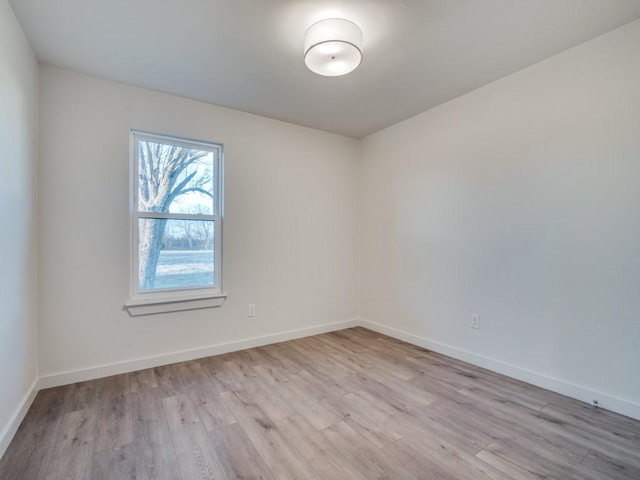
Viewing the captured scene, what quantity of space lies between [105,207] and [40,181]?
0.43 meters

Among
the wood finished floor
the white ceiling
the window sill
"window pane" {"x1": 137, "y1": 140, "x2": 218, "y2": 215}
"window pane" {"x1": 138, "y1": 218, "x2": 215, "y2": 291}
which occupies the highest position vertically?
the white ceiling

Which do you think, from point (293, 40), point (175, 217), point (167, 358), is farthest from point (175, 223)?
point (293, 40)

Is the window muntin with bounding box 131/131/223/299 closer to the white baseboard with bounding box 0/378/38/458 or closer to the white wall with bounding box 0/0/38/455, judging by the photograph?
the white wall with bounding box 0/0/38/455

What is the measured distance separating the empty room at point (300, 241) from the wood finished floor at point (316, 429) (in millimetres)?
15

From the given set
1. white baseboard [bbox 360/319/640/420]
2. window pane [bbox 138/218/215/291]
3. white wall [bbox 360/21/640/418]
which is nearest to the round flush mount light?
white wall [bbox 360/21/640/418]

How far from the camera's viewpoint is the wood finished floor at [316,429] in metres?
1.48

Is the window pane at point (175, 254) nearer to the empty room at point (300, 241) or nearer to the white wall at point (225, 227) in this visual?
the empty room at point (300, 241)

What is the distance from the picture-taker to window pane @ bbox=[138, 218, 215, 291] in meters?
2.69

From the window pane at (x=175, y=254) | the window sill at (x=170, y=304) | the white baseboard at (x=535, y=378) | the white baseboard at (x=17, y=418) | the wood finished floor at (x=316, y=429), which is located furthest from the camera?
the window pane at (x=175, y=254)

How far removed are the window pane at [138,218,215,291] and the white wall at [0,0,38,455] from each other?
72cm

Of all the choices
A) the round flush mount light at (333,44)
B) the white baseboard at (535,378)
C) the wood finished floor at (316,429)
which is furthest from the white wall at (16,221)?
the white baseboard at (535,378)

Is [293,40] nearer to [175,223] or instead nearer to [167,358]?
[175,223]

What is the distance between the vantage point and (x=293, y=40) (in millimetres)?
1991

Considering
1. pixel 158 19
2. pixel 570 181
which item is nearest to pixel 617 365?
pixel 570 181
